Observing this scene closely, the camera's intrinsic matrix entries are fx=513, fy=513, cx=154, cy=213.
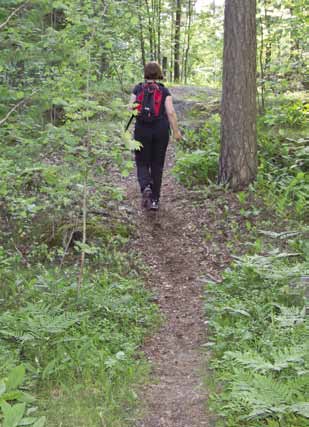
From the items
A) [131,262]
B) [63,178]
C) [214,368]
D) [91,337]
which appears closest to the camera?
[214,368]

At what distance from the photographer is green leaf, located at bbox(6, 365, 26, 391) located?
3.90 m

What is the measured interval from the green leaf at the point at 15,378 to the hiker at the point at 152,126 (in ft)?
15.4

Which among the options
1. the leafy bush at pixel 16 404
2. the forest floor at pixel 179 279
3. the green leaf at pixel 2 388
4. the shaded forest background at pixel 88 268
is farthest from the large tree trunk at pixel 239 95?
the green leaf at pixel 2 388

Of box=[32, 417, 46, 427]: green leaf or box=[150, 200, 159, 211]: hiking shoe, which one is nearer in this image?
box=[32, 417, 46, 427]: green leaf

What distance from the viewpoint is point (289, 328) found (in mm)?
4766

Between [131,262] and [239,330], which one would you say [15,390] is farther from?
[131,262]

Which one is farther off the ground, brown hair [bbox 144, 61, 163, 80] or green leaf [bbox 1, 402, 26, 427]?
brown hair [bbox 144, 61, 163, 80]

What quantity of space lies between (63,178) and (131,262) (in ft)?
6.47

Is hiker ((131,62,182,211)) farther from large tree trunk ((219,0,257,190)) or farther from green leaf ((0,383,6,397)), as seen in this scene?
green leaf ((0,383,6,397))

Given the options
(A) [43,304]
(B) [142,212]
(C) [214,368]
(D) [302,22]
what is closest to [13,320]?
(A) [43,304]

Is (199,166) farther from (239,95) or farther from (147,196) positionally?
(147,196)

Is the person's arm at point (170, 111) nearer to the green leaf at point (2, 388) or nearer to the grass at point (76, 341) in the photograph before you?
the grass at point (76, 341)

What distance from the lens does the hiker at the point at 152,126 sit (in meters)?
8.08

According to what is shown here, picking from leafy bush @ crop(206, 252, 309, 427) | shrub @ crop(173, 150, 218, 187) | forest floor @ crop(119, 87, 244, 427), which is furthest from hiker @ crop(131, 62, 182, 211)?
leafy bush @ crop(206, 252, 309, 427)
